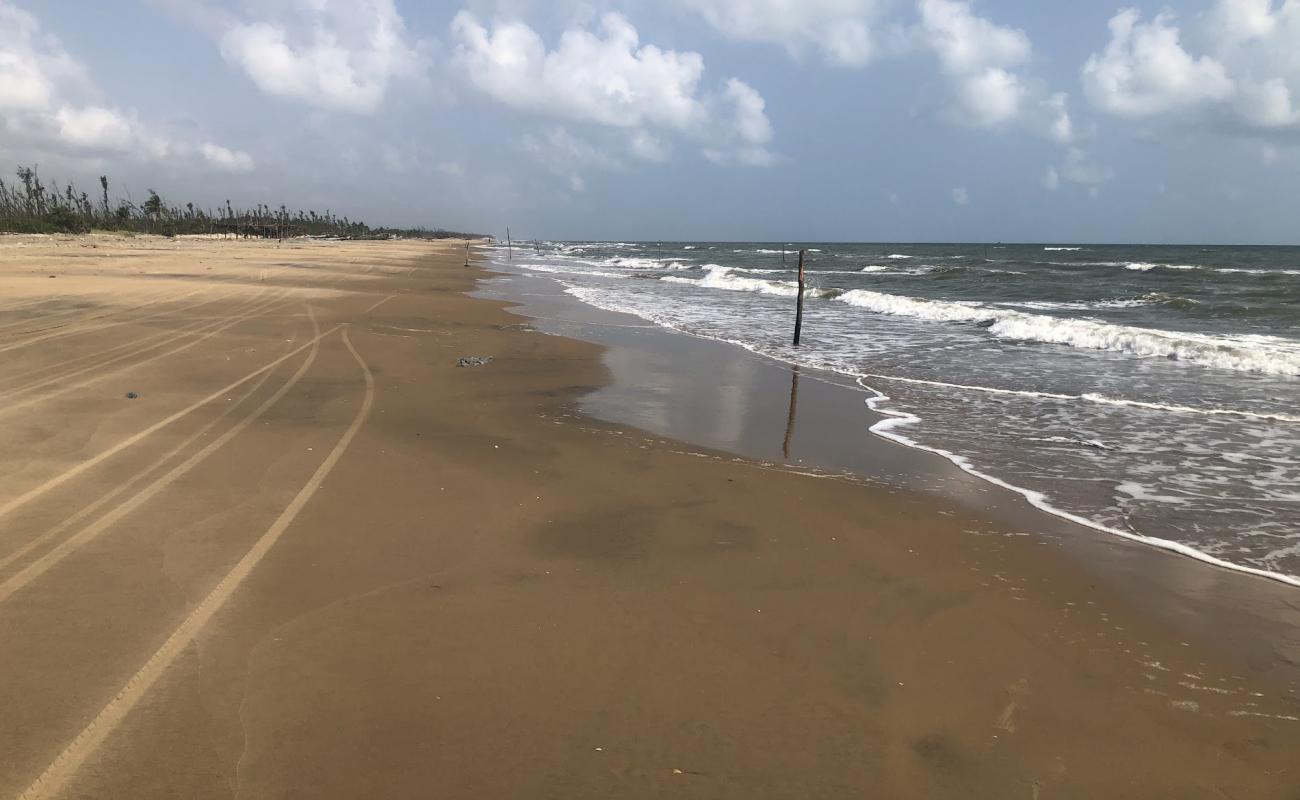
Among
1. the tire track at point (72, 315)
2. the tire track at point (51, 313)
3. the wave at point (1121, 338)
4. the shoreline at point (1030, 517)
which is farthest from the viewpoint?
the wave at point (1121, 338)

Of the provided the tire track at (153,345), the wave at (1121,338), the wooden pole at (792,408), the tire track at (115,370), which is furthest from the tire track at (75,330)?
the wave at (1121,338)

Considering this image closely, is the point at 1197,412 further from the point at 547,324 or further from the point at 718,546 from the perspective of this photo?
the point at 547,324

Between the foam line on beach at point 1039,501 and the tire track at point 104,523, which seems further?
the foam line on beach at point 1039,501

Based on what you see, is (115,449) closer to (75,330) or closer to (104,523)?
(104,523)

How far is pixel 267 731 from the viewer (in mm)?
2803

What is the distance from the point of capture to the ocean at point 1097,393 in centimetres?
586

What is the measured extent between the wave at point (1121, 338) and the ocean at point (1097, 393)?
5cm

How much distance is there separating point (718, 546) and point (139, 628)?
3308 mm

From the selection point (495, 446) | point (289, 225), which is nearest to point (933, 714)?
point (495, 446)

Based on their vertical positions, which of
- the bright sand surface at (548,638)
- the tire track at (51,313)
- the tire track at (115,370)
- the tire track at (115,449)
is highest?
the tire track at (51,313)

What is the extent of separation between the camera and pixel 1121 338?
16.0m

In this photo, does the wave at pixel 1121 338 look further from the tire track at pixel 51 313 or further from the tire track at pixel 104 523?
the tire track at pixel 51 313

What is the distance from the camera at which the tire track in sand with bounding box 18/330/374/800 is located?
2510 mm

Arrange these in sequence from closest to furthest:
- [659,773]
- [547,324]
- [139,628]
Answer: [659,773] < [139,628] < [547,324]
